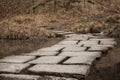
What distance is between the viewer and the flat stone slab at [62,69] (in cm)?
340

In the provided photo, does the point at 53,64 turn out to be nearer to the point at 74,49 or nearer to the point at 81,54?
the point at 81,54

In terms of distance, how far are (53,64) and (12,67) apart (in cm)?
57

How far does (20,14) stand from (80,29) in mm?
4576

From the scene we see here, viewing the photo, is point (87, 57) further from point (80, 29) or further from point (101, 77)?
point (80, 29)

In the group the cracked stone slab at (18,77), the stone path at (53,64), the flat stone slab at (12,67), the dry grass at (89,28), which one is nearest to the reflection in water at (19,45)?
the stone path at (53,64)

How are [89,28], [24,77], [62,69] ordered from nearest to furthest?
[24,77] < [62,69] < [89,28]

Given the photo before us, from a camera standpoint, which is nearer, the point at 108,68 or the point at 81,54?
the point at 108,68

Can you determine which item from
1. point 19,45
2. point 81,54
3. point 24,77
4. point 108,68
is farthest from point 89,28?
point 24,77

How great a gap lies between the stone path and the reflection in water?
1.47 feet

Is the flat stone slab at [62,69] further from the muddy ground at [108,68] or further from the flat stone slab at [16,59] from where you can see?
the flat stone slab at [16,59]

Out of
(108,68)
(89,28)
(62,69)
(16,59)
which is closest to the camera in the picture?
(62,69)

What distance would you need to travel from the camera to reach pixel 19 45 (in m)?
5.88

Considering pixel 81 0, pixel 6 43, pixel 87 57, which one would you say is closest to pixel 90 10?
pixel 81 0

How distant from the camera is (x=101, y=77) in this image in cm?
329
